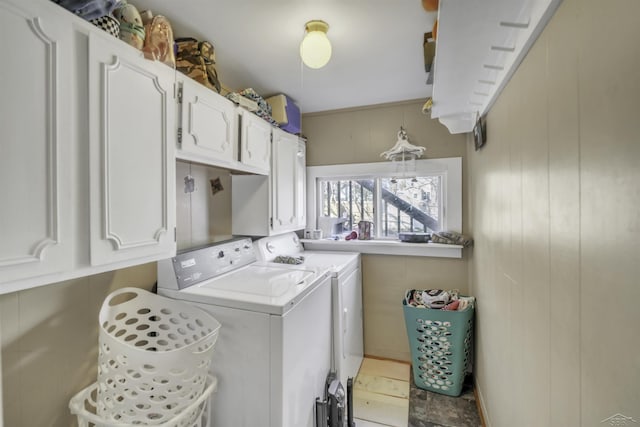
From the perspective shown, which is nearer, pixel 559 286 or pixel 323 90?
pixel 559 286

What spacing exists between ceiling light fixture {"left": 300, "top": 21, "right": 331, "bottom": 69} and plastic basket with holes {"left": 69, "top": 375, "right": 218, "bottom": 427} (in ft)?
5.38

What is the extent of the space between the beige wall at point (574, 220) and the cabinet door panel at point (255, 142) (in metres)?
1.41

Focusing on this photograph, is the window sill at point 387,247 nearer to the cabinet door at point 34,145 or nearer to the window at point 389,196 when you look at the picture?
the window at point 389,196

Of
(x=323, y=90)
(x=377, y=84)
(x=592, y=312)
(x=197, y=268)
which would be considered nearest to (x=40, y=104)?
(x=197, y=268)

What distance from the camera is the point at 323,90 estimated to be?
7.32ft

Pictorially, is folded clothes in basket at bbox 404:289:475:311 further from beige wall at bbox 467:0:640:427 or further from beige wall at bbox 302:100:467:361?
beige wall at bbox 467:0:640:427

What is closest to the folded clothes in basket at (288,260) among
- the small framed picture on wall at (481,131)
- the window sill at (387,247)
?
the window sill at (387,247)

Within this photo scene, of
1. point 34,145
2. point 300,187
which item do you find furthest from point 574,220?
point 300,187

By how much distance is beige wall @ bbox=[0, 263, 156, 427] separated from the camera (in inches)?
38.4

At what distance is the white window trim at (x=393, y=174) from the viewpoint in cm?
232

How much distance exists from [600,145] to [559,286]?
1.34 feet

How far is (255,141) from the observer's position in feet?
5.98

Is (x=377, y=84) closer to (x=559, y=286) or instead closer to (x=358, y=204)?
(x=358, y=204)

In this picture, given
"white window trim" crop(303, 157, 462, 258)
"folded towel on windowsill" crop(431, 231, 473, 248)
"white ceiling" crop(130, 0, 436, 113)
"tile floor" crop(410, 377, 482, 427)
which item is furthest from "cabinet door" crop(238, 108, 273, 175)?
"tile floor" crop(410, 377, 482, 427)
